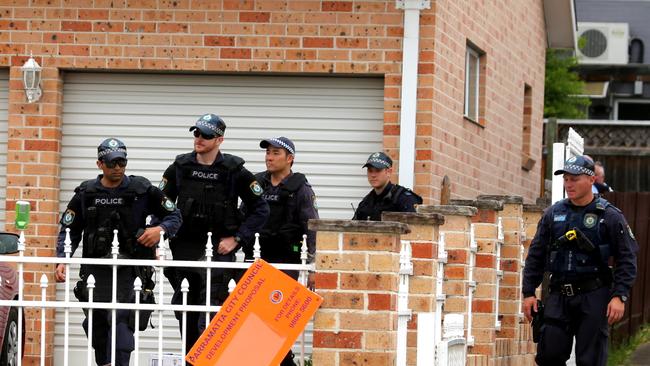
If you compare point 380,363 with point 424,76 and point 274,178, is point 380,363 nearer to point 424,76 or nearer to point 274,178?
point 274,178

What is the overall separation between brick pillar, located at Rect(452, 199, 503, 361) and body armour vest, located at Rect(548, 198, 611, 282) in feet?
2.35

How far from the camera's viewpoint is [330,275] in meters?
7.95

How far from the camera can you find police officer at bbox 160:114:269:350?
10.1m

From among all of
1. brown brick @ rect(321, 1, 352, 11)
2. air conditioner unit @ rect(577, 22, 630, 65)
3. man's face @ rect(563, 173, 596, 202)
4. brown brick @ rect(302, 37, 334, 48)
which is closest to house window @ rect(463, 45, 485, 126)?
brown brick @ rect(321, 1, 352, 11)

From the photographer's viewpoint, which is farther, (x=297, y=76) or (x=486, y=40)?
(x=486, y=40)

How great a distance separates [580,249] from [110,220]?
311 cm

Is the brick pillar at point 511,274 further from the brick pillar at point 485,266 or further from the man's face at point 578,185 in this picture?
the man's face at point 578,185

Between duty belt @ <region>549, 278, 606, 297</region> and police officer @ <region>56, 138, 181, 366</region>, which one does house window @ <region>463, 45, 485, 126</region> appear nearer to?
duty belt @ <region>549, 278, 606, 297</region>

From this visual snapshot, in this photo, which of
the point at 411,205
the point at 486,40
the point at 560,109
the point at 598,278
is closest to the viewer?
the point at 598,278

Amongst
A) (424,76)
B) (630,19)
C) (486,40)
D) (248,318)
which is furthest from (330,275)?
(630,19)

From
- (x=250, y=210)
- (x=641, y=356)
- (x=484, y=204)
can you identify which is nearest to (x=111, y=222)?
(x=250, y=210)

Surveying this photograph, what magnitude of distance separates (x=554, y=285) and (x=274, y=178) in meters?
2.05

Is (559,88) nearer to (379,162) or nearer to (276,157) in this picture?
(379,162)

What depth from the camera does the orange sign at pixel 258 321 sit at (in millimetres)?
7863
